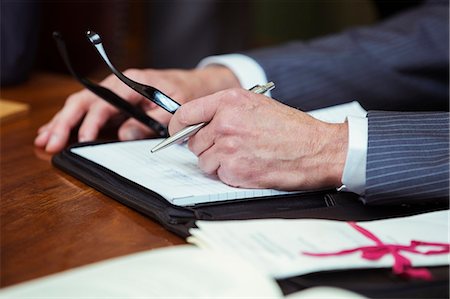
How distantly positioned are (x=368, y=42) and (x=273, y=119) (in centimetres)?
62

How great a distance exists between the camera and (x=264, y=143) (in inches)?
36.0

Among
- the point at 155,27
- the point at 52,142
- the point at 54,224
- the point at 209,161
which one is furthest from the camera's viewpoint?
the point at 155,27

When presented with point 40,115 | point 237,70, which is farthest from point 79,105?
point 237,70

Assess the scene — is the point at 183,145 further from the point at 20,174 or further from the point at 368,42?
the point at 368,42

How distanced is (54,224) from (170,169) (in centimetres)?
19

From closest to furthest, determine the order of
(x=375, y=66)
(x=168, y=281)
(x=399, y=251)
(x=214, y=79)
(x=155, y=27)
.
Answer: (x=168, y=281) → (x=399, y=251) → (x=214, y=79) → (x=375, y=66) → (x=155, y=27)

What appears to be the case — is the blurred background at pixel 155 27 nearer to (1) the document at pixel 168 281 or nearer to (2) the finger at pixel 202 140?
(2) the finger at pixel 202 140

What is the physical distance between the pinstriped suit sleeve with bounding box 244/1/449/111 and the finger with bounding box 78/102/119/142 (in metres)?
0.31

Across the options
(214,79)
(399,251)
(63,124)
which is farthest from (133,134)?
(399,251)

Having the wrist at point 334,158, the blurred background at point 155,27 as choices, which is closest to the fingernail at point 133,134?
the wrist at point 334,158

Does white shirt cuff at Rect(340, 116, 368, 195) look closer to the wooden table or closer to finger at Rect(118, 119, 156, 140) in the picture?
the wooden table

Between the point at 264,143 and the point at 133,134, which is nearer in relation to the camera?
the point at 264,143

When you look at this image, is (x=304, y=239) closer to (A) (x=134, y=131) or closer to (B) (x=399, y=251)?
(B) (x=399, y=251)

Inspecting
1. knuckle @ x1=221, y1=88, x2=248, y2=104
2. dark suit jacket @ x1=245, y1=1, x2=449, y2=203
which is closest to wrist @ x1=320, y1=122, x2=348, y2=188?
knuckle @ x1=221, y1=88, x2=248, y2=104
